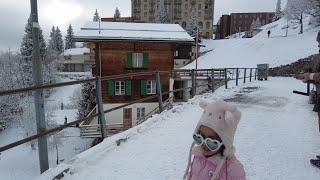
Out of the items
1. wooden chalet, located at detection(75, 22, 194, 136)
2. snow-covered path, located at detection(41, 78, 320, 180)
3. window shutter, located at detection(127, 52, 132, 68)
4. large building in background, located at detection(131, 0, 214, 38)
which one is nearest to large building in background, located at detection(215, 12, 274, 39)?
large building in background, located at detection(131, 0, 214, 38)

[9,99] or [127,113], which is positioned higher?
[9,99]

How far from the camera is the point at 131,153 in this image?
15.0 ft

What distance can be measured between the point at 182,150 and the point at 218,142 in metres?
2.44

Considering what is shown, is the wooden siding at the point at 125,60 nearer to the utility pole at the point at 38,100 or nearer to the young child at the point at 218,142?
the utility pole at the point at 38,100

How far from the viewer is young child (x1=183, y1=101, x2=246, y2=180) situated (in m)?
2.38

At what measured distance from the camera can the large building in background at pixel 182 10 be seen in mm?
89438

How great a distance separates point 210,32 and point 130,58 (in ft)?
226

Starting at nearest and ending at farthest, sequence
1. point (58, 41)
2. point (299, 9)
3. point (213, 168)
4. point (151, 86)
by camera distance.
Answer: point (213, 168) → point (151, 86) → point (299, 9) → point (58, 41)

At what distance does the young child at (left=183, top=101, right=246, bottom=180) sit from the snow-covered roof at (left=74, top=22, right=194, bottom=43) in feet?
64.6

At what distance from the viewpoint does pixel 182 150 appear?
4746 millimetres

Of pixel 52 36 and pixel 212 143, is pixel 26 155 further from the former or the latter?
pixel 52 36

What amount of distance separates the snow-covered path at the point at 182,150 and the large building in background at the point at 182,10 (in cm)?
8137

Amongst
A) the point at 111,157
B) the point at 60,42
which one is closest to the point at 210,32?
the point at 60,42

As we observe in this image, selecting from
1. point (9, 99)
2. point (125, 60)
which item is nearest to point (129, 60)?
point (125, 60)
